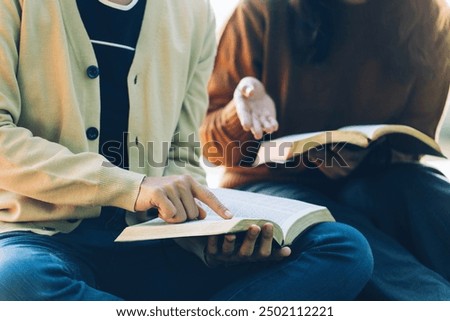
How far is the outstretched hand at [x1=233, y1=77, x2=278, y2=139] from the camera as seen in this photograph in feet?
4.85

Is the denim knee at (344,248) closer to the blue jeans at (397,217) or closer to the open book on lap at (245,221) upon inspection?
the open book on lap at (245,221)

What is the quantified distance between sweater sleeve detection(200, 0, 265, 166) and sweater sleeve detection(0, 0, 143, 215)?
1.71ft

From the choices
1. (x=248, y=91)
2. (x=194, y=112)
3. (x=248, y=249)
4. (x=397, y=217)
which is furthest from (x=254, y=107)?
(x=248, y=249)

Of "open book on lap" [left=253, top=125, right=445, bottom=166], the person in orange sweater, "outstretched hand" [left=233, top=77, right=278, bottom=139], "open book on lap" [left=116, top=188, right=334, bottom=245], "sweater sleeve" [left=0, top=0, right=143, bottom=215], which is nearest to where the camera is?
"open book on lap" [left=116, top=188, right=334, bottom=245]

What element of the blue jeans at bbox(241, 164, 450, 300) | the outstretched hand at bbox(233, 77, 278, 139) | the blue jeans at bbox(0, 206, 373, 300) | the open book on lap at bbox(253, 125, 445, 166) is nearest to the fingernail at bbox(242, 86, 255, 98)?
the outstretched hand at bbox(233, 77, 278, 139)

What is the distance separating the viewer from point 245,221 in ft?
3.44

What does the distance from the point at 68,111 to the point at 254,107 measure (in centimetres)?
46

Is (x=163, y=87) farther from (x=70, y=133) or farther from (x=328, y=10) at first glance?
(x=328, y=10)

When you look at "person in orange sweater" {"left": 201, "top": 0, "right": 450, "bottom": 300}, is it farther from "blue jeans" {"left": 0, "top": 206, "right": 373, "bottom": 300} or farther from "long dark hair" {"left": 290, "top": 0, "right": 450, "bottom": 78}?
"blue jeans" {"left": 0, "top": 206, "right": 373, "bottom": 300}

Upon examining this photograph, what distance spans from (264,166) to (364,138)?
1.18 feet

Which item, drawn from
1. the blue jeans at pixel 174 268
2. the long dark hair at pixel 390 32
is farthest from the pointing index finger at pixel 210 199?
the long dark hair at pixel 390 32

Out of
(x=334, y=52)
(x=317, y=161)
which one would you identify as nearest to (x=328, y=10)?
(x=334, y=52)

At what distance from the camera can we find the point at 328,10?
167cm

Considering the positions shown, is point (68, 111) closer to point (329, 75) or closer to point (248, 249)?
point (248, 249)
